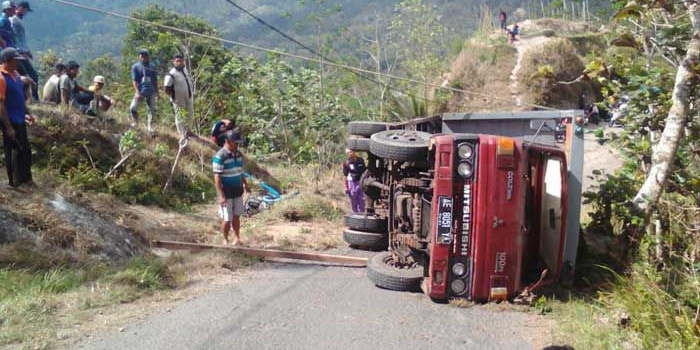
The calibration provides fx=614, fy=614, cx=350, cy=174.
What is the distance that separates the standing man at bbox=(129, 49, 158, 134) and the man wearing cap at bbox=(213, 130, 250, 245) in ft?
19.6

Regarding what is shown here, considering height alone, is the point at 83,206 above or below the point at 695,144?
below

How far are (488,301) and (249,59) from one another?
14.1m

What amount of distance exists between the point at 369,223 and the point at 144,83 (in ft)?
24.0

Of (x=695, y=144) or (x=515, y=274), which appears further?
(x=695, y=144)

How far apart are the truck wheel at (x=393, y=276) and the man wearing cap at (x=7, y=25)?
771 centimetres

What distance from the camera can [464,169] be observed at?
5801mm

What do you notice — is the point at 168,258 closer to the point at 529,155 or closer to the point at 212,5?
the point at 529,155

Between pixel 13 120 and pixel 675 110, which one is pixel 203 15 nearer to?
pixel 13 120

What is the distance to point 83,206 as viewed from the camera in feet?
25.8

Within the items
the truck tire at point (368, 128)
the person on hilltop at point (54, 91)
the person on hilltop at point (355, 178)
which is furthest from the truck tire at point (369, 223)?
the person on hilltop at point (54, 91)

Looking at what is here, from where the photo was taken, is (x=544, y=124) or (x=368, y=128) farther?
(x=368, y=128)

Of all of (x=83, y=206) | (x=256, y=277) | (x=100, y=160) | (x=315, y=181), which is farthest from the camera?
(x=315, y=181)

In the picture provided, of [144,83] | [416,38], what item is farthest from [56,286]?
[416,38]

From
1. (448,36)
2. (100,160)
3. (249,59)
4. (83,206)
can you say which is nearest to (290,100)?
(249,59)
